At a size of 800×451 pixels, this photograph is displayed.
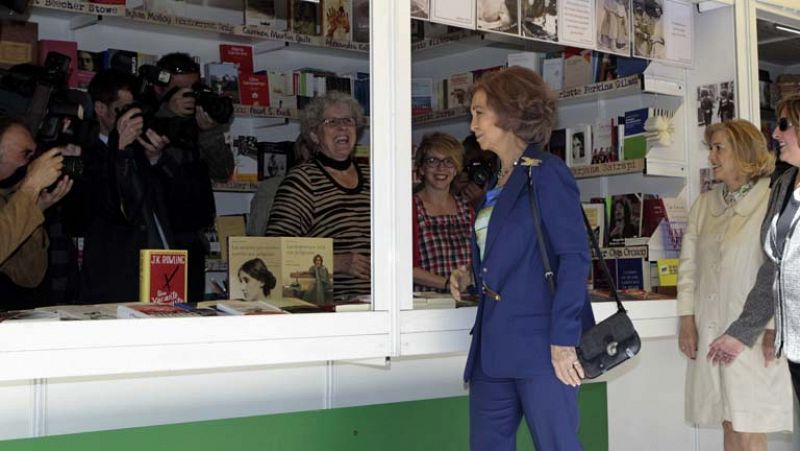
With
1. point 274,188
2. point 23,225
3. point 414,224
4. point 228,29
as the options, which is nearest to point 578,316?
point 414,224

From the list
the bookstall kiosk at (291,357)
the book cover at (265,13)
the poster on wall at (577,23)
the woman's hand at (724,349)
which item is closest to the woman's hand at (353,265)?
the bookstall kiosk at (291,357)

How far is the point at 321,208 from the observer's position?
372 cm

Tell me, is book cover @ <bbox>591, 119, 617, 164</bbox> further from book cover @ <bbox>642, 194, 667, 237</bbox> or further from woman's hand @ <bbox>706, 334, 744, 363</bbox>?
woman's hand @ <bbox>706, 334, 744, 363</bbox>

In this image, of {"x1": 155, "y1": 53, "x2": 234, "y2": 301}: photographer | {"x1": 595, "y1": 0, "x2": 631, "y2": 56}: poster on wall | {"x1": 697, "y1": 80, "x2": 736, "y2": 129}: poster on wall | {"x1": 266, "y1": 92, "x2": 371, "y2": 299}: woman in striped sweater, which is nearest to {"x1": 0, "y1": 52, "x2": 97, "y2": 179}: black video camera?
{"x1": 155, "y1": 53, "x2": 234, "y2": 301}: photographer

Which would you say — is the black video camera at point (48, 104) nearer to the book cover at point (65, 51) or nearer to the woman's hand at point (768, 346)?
the book cover at point (65, 51)

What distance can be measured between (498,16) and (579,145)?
1399mm

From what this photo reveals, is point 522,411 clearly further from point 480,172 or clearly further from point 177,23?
point 177,23

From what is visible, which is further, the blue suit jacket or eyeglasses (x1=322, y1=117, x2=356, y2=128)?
eyeglasses (x1=322, y1=117, x2=356, y2=128)

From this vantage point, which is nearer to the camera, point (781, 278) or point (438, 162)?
point (781, 278)

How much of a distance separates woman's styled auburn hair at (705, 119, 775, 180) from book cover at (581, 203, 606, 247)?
92 cm

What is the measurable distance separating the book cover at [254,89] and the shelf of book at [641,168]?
173 cm

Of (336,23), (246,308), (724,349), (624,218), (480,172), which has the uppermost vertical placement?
(336,23)

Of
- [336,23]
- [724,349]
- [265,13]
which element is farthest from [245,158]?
[724,349]

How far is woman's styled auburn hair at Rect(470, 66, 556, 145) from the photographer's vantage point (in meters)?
2.89
